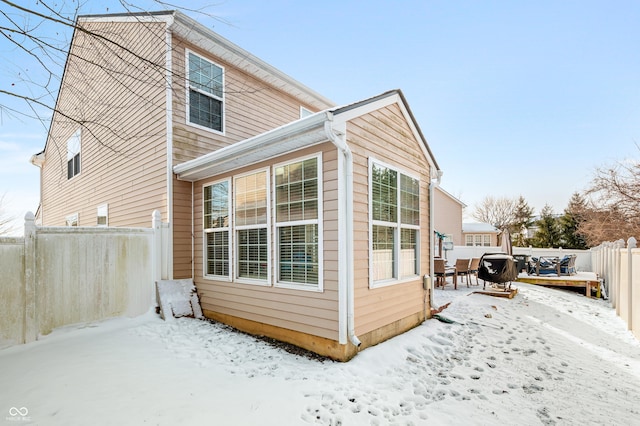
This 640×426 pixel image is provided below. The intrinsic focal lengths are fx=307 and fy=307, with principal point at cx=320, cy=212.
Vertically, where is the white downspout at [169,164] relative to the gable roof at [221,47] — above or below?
A: below

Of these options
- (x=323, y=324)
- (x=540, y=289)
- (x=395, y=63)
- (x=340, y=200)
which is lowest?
(x=540, y=289)

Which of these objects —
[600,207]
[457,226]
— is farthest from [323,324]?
[457,226]

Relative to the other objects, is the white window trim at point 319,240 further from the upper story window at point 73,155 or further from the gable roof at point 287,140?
the upper story window at point 73,155

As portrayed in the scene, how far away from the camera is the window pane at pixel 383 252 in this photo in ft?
16.1

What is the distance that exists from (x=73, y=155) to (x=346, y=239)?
39.6 feet

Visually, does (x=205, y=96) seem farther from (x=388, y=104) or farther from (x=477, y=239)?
(x=477, y=239)

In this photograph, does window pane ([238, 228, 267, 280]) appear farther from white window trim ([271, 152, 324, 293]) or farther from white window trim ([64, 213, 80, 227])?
white window trim ([64, 213, 80, 227])

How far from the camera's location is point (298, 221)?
4672 mm

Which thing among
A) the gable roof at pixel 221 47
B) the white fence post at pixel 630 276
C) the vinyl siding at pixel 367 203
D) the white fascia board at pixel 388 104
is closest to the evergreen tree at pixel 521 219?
the white fence post at pixel 630 276

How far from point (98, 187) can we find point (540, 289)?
14827 mm

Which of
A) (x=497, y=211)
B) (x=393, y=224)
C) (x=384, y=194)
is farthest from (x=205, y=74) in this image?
(x=497, y=211)

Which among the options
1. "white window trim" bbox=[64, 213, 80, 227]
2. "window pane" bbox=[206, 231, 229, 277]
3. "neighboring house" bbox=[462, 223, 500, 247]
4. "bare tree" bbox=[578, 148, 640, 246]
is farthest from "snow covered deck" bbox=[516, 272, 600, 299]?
"white window trim" bbox=[64, 213, 80, 227]

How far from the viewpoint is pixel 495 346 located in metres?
5.30

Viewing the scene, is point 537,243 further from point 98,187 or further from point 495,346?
point 98,187
